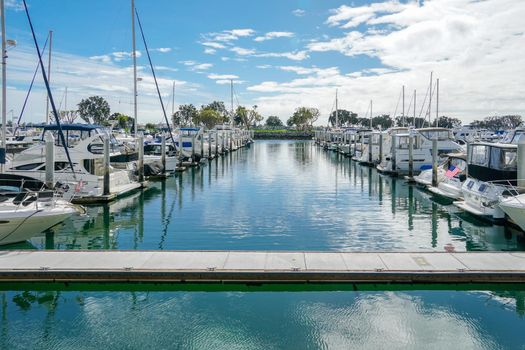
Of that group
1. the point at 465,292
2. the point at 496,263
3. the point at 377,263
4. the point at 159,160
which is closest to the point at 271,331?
the point at 377,263

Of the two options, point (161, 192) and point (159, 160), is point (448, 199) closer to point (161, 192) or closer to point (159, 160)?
point (161, 192)

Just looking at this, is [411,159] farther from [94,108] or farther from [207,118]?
[94,108]

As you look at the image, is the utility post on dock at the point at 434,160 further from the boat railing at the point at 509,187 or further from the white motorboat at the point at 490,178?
the boat railing at the point at 509,187

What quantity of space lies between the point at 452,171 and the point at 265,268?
1997 cm

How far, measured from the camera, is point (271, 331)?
32.6 ft

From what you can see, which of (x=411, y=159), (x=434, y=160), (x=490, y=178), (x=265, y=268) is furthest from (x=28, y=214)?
(x=411, y=159)

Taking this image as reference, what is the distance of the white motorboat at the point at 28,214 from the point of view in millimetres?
15141

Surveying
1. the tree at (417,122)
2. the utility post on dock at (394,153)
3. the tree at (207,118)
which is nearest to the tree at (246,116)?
the tree at (207,118)

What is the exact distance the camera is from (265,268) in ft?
38.7

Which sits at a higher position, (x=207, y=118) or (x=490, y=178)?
(x=207, y=118)

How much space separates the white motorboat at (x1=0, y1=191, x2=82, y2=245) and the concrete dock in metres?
2.74

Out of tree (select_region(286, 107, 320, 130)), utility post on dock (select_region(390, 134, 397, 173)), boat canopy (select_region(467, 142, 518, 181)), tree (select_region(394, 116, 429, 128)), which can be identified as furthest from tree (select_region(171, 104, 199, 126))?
boat canopy (select_region(467, 142, 518, 181))

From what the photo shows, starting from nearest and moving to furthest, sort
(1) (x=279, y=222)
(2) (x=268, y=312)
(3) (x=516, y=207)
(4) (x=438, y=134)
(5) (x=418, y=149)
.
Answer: (2) (x=268, y=312) → (3) (x=516, y=207) → (1) (x=279, y=222) → (5) (x=418, y=149) → (4) (x=438, y=134)

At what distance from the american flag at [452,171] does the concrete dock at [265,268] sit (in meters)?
15.6
